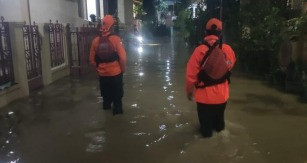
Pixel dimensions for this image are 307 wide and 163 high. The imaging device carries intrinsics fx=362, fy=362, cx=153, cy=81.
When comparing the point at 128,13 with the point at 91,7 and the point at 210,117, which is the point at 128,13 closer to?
the point at 91,7

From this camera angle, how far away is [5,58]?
7418mm

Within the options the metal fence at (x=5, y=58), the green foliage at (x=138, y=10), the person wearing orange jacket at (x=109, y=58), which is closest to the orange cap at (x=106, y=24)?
the person wearing orange jacket at (x=109, y=58)

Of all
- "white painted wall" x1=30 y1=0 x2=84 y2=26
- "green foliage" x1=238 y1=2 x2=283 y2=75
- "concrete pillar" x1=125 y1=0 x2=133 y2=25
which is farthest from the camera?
"concrete pillar" x1=125 y1=0 x2=133 y2=25

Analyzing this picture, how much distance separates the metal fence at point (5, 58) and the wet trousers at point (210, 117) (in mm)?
4263

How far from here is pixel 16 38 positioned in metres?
7.64

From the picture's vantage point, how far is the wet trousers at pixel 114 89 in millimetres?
6285

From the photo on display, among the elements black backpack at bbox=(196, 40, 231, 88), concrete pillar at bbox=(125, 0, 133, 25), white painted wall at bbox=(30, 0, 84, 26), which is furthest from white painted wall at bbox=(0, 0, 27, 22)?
concrete pillar at bbox=(125, 0, 133, 25)

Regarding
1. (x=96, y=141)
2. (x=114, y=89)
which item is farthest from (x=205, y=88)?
(x=114, y=89)

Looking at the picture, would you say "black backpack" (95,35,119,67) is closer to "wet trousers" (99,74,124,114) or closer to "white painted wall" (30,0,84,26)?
"wet trousers" (99,74,124,114)

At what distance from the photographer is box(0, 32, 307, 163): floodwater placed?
4.62 m

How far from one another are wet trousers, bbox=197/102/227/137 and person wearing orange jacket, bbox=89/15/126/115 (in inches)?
70.9

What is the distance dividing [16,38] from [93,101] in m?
2.11

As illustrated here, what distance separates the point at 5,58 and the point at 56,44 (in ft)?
9.11

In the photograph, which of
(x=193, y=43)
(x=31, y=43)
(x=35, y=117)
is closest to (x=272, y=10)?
(x=31, y=43)
